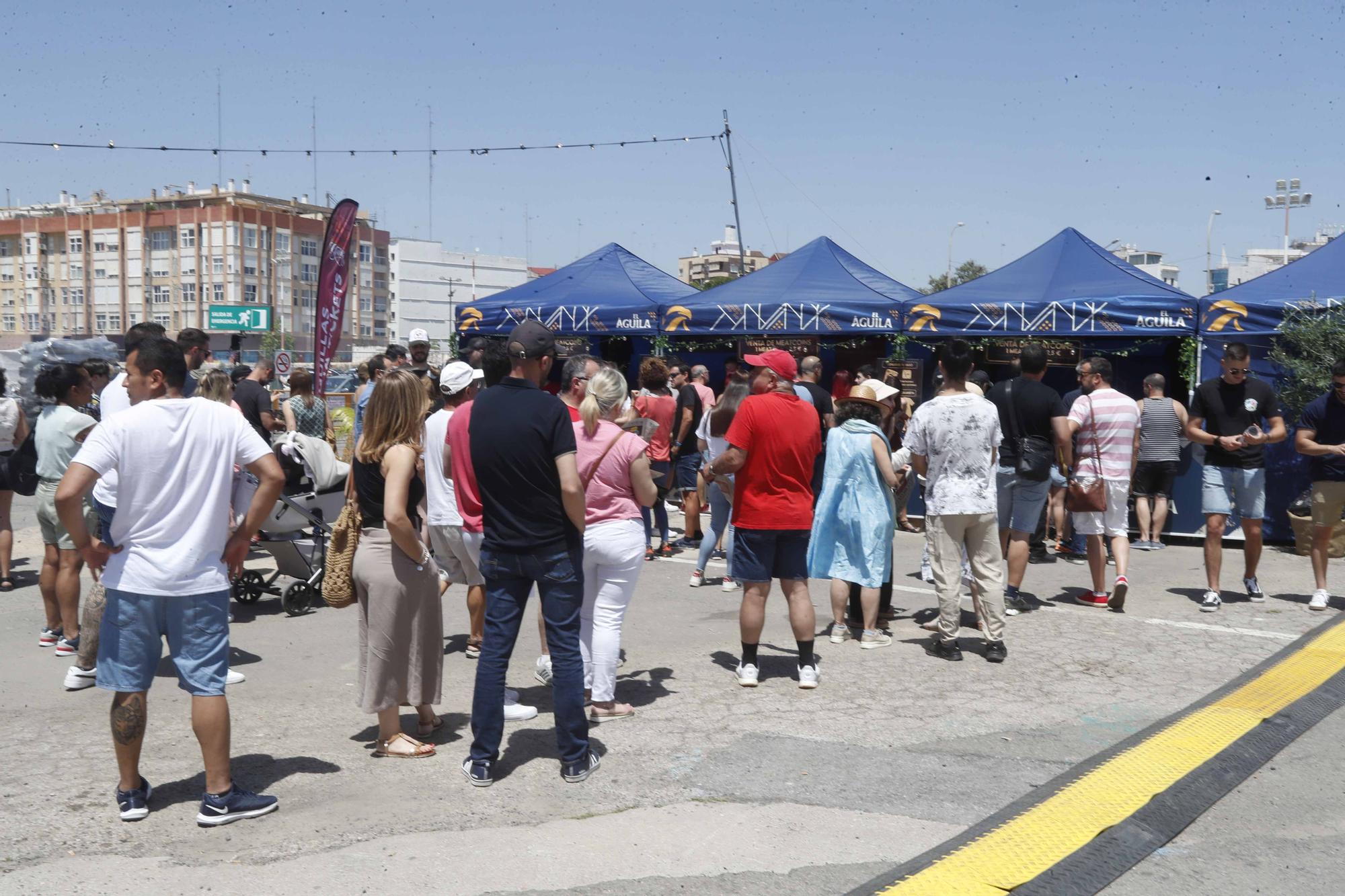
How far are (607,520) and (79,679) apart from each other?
3057 millimetres

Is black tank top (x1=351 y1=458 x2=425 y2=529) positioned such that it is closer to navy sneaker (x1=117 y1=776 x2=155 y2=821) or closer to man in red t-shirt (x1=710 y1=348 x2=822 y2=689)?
navy sneaker (x1=117 y1=776 x2=155 y2=821)

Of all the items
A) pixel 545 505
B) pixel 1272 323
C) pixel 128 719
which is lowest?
pixel 128 719

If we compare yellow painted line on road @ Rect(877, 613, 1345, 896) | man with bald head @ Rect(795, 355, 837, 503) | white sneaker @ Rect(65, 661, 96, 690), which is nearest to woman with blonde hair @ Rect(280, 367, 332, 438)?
white sneaker @ Rect(65, 661, 96, 690)

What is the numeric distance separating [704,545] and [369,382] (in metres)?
3.90

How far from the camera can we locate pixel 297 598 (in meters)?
7.70

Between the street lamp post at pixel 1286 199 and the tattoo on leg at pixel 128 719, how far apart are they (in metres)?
58.6

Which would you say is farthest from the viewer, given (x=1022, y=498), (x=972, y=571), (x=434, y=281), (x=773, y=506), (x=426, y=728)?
(x=434, y=281)

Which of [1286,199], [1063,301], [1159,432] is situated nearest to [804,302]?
[1063,301]

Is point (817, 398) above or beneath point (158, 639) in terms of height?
above

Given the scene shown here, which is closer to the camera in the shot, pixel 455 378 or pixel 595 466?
pixel 595 466

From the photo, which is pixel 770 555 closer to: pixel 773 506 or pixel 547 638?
pixel 773 506

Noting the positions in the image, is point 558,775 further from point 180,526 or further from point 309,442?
point 309,442

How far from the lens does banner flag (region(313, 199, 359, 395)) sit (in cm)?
1463

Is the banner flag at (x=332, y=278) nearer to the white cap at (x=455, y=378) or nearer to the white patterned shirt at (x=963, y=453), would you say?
the white cap at (x=455, y=378)
